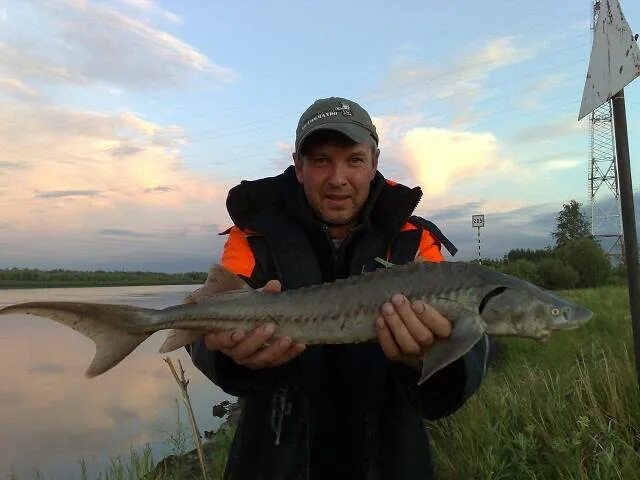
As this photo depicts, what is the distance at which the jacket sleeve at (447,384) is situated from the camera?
10.2 ft

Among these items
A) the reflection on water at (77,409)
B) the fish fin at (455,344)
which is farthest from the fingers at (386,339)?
the reflection on water at (77,409)

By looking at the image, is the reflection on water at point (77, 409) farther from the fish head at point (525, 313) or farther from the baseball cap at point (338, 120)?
the fish head at point (525, 313)

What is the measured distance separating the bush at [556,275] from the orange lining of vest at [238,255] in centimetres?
2684

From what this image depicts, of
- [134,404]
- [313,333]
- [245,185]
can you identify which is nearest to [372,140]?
[245,185]

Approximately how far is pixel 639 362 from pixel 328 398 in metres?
3.60

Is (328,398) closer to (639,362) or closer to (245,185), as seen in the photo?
(245,185)

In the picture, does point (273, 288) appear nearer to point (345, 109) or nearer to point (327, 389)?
point (327, 389)

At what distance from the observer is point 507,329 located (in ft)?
Answer: 10.2

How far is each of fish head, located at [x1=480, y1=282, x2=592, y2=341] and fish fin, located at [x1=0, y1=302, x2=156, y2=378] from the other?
6.58 ft

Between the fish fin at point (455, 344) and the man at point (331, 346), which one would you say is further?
the man at point (331, 346)

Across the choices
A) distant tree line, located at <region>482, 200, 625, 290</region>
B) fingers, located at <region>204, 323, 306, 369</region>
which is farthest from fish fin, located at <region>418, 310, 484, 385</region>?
distant tree line, located at <region>482, 200, 625, 290</region>

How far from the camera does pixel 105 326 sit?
3189mm

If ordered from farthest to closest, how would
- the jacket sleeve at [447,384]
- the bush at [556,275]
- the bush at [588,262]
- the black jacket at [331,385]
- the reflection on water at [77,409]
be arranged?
the bush at [588,262], the bush at [556,275], the reflection on water at [77,409], the black jacket at [331,385], the jacket sleeve at [447,384]

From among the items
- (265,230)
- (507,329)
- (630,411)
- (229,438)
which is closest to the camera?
(507,329)
